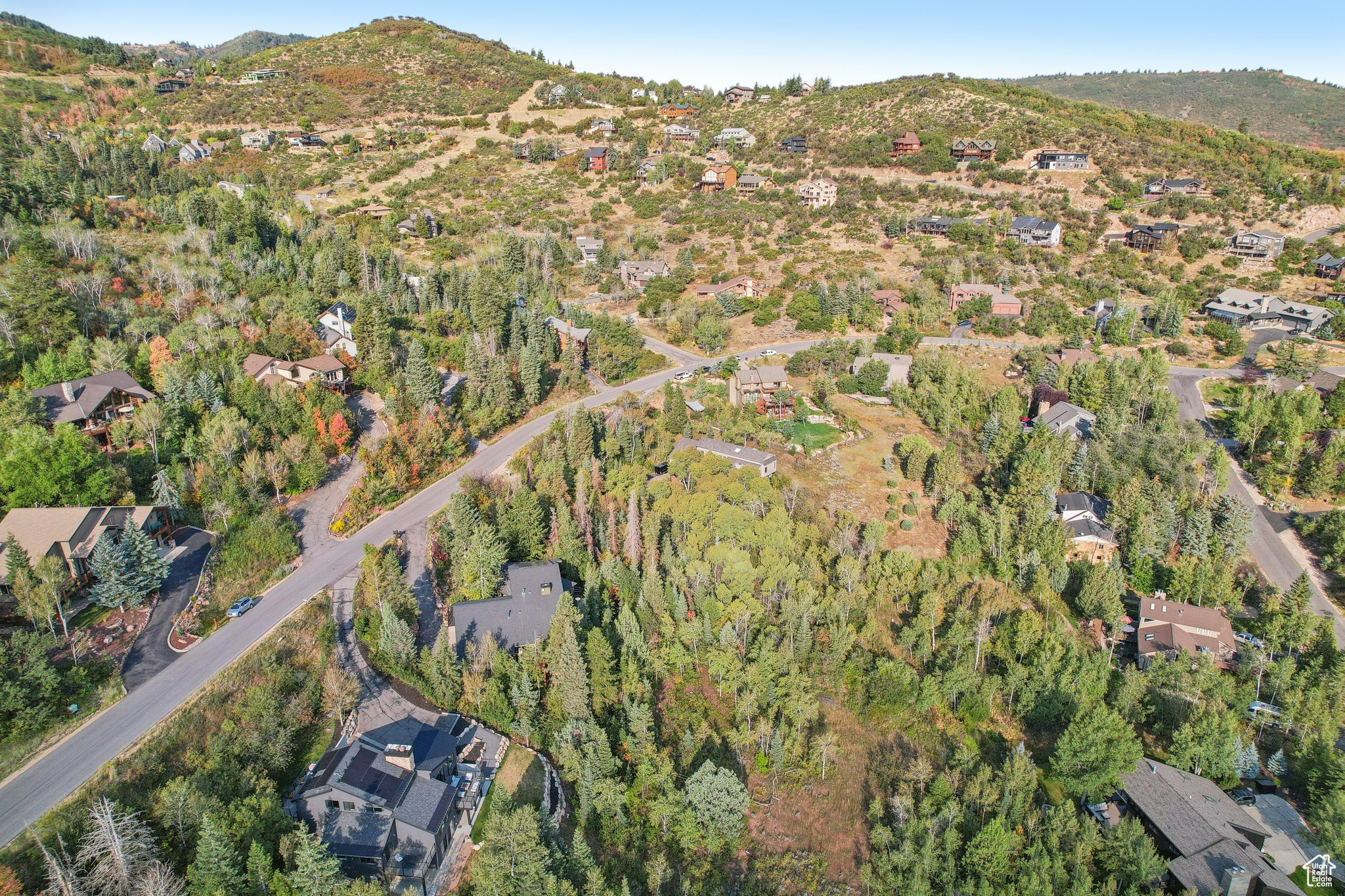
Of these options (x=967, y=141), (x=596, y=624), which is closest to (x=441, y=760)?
(x=596, y=624)

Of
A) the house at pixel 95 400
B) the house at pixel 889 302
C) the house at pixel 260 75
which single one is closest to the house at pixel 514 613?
the house at pixel 95 400

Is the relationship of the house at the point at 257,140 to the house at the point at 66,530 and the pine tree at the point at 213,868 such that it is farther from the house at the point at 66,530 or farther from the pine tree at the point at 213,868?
the pine tree at the point at 213,868

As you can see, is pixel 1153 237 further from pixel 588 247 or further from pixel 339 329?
pixel 339 329

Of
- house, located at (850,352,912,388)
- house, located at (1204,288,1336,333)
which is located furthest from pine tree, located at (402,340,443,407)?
house, located at (1204,288,1336,333)

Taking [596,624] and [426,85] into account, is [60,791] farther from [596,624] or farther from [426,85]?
[426,85]

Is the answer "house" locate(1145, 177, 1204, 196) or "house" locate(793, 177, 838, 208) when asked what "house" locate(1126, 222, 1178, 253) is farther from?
"house" locate(793, 177, 838, 208)
